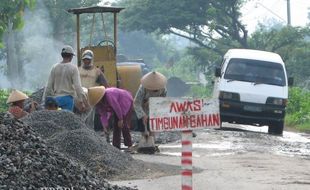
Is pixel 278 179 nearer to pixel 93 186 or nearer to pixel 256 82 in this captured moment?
pixel 93 186

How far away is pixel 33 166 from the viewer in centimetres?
1002

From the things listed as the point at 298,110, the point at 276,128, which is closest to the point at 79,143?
the point at 276,128

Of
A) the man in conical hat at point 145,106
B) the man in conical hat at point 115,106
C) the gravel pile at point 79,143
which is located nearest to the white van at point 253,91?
the man in conical hat at point 145,106

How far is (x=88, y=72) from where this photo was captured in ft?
57.6

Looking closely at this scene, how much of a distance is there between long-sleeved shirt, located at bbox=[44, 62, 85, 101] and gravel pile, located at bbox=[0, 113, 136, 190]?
381cm

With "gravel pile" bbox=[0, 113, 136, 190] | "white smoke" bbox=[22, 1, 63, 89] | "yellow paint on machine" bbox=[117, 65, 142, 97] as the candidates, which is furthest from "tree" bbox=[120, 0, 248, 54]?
"gravel pile" bbox=[0, 113, 136, 190]

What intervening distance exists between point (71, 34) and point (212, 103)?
52478mm

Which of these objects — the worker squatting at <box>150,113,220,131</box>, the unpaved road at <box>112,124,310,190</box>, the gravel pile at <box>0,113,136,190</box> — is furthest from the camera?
the unpaved road at <box>112,124,310,190</box>

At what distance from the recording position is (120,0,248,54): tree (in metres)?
54.1

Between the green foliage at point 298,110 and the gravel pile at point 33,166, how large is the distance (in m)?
18.0

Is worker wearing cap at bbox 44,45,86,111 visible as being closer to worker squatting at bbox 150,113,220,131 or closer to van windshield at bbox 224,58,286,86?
worker squatting at bbox 150,113,220,131

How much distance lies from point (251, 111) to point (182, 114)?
571 inches

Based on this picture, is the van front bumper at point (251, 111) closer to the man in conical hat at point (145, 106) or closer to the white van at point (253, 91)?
the white van at point (253, 91)

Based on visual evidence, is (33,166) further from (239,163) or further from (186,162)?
(239,163)
